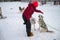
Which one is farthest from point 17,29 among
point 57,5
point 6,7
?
point 57,5

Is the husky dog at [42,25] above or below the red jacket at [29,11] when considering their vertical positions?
below

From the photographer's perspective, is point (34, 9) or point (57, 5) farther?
point (57, 5)

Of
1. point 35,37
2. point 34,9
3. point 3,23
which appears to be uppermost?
point 34,9

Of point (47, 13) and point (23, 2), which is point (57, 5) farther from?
point (23, 2)

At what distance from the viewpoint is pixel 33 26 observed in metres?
1.15

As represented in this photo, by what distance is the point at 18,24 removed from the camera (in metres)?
1.16

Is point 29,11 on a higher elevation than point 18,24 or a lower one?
higher

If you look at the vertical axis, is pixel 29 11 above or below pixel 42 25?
above

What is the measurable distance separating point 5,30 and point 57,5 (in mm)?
522

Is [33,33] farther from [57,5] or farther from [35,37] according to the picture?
[57,5]

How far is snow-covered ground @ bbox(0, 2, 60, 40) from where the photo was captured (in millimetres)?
1136

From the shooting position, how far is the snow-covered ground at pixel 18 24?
114 centimetres

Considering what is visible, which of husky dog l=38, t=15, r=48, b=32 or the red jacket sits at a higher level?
the red jacket

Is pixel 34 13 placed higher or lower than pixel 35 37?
higher
